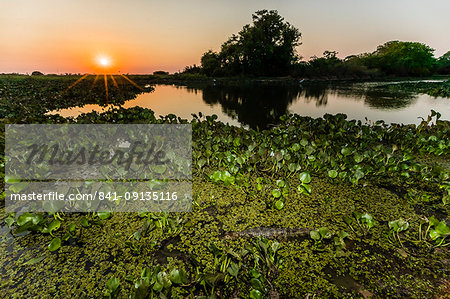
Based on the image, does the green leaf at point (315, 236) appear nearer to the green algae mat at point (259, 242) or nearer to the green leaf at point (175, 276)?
the green algae mat at point (259, 242)

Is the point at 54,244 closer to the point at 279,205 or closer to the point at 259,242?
the point at 259,242

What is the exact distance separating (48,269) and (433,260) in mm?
3398

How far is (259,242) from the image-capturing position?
1.77m

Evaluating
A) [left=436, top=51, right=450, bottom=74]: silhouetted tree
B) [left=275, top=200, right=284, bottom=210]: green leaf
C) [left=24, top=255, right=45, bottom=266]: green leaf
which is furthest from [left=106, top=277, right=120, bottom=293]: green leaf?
[left=436, top=51, right=450, bottom=74]: silhouetted tree

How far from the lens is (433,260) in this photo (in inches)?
73.9

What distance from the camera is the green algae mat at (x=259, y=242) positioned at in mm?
1672

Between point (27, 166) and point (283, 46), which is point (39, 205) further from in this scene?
point (283, 46)

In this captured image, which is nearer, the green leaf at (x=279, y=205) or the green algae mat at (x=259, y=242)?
the green algae mat at (x=259, y=242)

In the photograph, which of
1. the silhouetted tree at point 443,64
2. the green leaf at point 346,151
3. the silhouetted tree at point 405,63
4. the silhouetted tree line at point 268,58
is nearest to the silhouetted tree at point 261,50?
the silhouetted tree line at point 268,58

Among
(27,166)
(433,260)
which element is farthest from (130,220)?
(433,260)

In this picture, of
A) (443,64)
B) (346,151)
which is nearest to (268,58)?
(346,151)

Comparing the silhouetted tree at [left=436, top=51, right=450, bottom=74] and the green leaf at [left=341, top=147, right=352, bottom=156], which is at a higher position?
the silhouetted tree at [left=436, top=51, right=450, bottom=74]

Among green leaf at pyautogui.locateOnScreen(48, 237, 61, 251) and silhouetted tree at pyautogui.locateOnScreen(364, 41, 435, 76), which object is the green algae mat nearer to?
green leaf at pyautogui.locateOnScreen(48, 237, 61, 251)

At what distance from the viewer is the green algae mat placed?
1672mm
